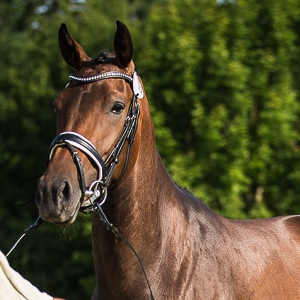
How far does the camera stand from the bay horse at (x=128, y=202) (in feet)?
13.8

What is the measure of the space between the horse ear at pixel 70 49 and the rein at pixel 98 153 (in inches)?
11.3

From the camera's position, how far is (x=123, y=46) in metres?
4.60

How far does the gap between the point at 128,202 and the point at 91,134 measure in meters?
0.54

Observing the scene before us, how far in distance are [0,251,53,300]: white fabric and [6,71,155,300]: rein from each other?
0.97 ft

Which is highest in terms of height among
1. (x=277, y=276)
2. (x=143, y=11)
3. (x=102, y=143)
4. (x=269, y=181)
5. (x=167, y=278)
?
(x=102, y=143)

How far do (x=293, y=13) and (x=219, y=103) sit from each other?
3.07 metres

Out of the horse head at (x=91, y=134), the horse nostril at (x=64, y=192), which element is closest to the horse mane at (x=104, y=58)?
the horse head at (x=91, y=134)

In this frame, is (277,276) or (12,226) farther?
(12,226)

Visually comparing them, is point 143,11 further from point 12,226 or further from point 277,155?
point 277,155

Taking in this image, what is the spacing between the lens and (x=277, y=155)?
16.5 metres

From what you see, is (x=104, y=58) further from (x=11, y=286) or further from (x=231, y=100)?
(x=231, y=100)

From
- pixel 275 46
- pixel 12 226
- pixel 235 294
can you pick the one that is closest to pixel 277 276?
pixel 235 294

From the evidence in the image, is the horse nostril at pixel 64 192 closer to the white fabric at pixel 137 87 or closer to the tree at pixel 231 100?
the white fabric at pixel 137 87

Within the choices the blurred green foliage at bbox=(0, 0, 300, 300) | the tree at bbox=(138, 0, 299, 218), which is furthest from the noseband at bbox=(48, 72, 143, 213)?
the tree at bbox=(138, 0, 299, 218)
